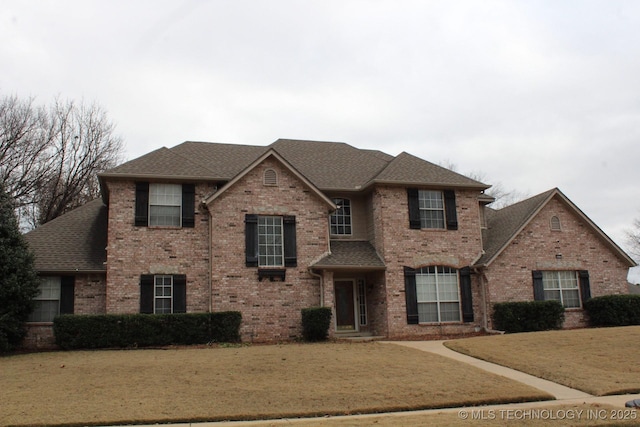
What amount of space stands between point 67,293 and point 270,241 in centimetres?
758

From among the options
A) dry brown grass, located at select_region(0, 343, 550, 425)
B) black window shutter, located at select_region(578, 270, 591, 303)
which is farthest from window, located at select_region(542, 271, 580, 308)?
dry brown grass, located at select_region(0, 343, 550, 425)

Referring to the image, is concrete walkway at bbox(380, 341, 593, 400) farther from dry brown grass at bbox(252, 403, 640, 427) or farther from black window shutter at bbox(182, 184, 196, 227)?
black window shutter at bbox(182, 184, 196, 227)

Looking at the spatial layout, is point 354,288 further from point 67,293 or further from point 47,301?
point 47,301

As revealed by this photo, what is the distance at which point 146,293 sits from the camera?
70.7ft

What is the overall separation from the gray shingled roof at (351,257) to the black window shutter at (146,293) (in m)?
6.02

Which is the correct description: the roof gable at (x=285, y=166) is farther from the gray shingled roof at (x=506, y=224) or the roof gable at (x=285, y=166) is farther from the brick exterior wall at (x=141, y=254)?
the gray shingled roof at (x=506, y=224)

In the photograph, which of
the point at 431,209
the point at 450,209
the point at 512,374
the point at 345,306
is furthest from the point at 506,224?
the point at 512,374

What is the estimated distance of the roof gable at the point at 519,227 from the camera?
2441 centimetres

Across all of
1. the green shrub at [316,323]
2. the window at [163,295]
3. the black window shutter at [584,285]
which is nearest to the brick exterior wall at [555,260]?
the black window shutter at [584,285]

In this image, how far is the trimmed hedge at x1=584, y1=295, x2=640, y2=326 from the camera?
24.2 m

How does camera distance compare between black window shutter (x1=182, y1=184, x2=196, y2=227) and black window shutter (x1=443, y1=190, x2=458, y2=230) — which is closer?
black window shutter (x1=182, y1=184, x2=196, y2=227)

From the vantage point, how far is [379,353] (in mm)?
17234

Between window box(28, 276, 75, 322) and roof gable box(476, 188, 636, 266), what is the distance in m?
15.8

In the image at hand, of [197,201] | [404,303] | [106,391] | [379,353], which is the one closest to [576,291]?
[404,303]
